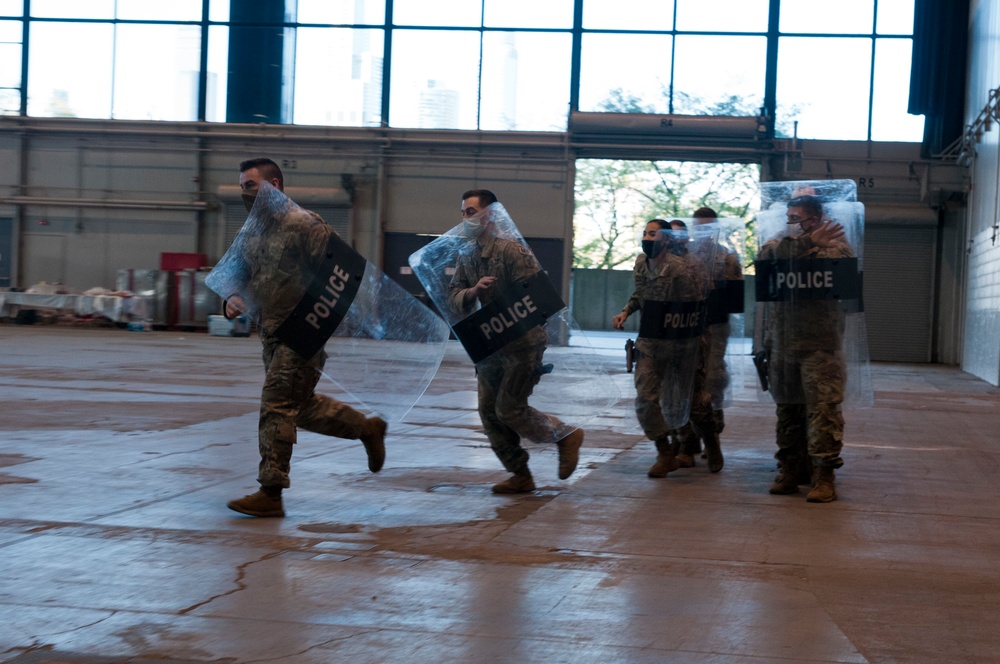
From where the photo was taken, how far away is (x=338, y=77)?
27281 mm

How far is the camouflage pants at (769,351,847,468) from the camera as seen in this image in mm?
6469

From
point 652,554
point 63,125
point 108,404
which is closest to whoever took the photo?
point 652,554

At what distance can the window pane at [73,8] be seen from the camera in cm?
2788

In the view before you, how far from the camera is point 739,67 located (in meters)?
25.8

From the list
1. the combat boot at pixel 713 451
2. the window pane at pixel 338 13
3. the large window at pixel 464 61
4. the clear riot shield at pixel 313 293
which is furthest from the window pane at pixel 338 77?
the clear riot shield at pixel 313 293

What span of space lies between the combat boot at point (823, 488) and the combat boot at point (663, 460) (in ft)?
3.28

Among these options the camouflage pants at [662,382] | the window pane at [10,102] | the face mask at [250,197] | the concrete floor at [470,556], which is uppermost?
the window pane at [10,102]

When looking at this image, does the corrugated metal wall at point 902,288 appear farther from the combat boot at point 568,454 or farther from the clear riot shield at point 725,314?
the combat boot at point 568,454

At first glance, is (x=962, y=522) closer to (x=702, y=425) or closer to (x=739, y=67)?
(x=702, y=425)

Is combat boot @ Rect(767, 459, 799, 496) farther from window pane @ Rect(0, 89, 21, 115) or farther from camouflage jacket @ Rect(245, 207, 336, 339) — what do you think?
window pane @ Rect(0, 89, 21, 115)

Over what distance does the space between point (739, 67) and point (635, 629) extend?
23.6 metres

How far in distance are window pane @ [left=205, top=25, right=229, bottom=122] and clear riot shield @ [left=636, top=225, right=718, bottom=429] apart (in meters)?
22.5

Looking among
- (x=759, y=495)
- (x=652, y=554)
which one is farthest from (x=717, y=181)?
(x=652, y=554)

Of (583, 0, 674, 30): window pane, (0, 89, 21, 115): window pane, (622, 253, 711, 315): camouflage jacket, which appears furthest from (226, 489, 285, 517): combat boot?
(0, 89, 21, 115): window pane
